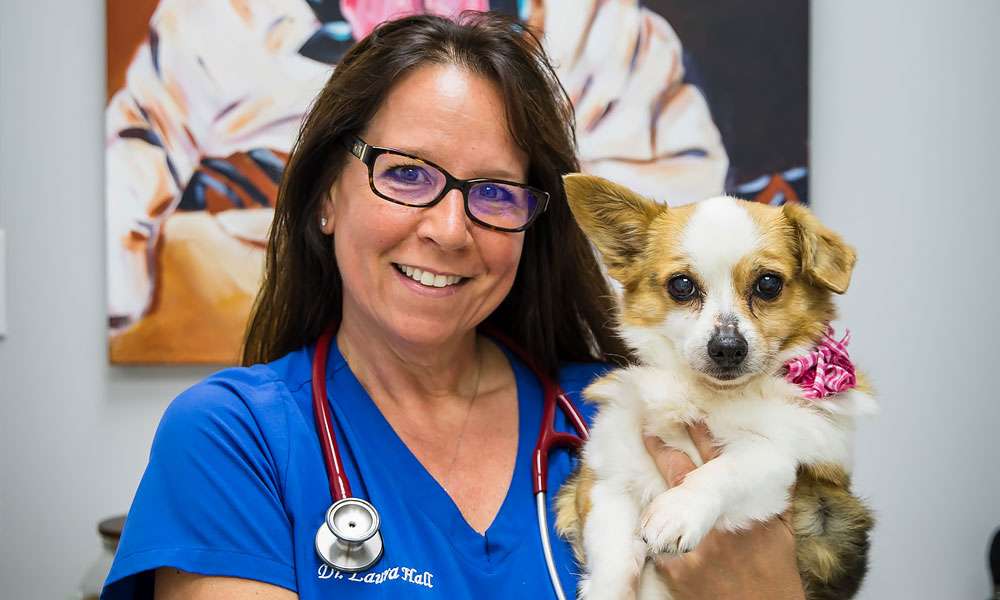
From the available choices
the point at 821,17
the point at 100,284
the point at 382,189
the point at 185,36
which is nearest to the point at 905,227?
the point at 821,17

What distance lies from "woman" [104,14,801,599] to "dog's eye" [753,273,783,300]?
0.24 m

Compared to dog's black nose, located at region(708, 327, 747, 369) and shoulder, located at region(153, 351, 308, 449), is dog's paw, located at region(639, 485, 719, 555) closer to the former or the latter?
dog's black nose, located at region(708, 327, 747, 369)

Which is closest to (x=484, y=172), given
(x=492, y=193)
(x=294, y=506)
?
(x=492, y=193)

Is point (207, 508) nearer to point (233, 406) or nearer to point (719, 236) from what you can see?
point (233, 406)

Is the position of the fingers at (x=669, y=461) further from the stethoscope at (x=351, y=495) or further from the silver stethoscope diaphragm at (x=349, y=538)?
the silver stethoscope diaphragm at (x=349, y=538)

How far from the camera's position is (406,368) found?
1402 mm

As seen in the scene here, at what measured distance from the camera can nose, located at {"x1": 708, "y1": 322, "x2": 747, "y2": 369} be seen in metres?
1.14

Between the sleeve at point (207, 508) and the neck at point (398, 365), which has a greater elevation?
the neck at point (398, 365)

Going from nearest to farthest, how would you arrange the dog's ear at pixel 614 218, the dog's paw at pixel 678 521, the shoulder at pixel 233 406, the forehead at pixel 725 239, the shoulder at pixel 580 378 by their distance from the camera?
1. the dog's paw at pixel 678 521
2. the shoulder at pixel 233 406
3. the forehead at pixel 725 239
4. the dog's ear at pixel 614 218
5. the shoulder at pixel 580 378

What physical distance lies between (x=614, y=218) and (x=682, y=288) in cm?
20

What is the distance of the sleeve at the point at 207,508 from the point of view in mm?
1042

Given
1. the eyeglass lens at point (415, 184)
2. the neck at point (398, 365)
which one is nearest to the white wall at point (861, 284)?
the neck at point (398, 365)

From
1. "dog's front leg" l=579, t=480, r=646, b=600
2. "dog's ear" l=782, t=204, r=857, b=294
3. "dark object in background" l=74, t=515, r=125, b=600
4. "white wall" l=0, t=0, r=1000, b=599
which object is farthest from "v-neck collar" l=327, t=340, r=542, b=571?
"white wall" l=0, t=0, r=1000, b=599

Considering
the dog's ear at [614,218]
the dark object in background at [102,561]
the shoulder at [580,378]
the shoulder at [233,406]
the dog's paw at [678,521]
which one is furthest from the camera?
the dark object in background at [102,561]
